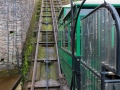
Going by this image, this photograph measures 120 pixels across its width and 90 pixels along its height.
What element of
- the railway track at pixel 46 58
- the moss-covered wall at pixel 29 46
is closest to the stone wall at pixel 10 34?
the moss-covered wall at pixel 29 46

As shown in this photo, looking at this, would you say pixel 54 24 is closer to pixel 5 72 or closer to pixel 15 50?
pixel 15 50

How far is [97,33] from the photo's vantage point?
1934 millimetres

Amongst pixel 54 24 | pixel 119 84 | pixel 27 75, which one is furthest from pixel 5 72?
pixel 119 84

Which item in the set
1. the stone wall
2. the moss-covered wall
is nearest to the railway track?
the moss-covered wall

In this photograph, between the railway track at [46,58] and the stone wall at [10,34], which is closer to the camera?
the railway track at [46,58]

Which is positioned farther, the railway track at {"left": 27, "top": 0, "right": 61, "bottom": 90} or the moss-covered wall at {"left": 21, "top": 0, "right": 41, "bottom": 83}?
the moss-covered wall at {"left": 21, "top": 0, "right": 41, "bottom": 83}

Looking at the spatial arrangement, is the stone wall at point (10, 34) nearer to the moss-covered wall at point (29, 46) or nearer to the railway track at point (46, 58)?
the moss-covered wall at point (29, 46)

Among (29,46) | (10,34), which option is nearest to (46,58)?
(29,46)

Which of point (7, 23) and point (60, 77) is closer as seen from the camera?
point (60, 77)

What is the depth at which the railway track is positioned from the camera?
21.7ft

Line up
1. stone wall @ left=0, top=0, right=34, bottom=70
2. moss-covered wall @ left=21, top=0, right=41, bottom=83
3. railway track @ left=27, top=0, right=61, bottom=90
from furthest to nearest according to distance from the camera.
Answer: moss-covered wall @ left=21, top=0, right=41, bottom=83, stone wall @ left=0, top=0, right=34, bottom=70, railway track @ left=27, top=0, right=61, bottom=90

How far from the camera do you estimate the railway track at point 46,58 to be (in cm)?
663

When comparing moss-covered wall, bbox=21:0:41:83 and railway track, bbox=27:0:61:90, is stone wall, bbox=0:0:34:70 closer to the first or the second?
moss-covered wall, bbox=21:0:41:83

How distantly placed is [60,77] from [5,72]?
2268mm
